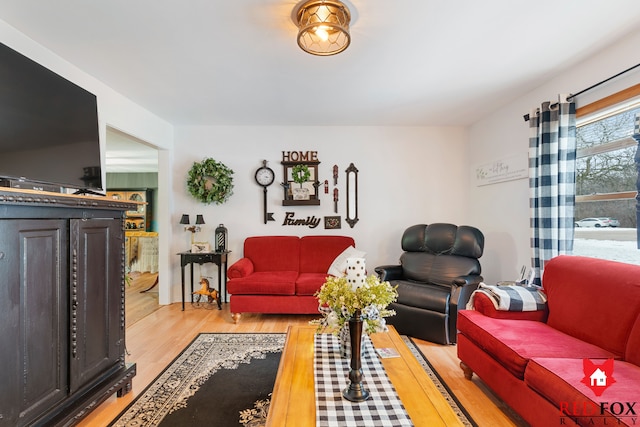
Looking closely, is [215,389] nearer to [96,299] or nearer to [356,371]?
[96,299]

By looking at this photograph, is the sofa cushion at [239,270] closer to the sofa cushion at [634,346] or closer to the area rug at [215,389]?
the area rug at [215,389]

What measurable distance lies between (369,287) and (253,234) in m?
3.00

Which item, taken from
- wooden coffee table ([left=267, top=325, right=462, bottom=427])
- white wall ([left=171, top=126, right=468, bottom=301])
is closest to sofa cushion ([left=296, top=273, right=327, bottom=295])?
white wall ([left=171, top=126, right=468, bottom=301])

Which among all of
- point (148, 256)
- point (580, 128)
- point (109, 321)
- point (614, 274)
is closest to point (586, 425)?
point (614, 274)

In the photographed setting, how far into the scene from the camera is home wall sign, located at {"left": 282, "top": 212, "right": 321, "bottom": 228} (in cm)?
413

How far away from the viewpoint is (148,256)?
243 inches

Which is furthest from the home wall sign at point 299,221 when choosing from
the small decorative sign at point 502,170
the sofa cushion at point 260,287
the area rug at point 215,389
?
the small decorative sign at point 502,170

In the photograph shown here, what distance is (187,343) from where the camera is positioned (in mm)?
2803

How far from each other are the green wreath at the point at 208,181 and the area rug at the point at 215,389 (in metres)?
1.82

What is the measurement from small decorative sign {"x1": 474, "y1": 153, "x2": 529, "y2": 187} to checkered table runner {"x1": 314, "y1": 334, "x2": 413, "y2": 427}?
8.45 ft

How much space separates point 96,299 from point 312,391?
4.63 ft

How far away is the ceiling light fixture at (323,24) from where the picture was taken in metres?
1.66

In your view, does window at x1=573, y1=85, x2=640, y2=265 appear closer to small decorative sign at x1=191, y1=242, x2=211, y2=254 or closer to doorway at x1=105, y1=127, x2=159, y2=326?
small decorative sign at x1=191, y1=242, x2=211, y2=254

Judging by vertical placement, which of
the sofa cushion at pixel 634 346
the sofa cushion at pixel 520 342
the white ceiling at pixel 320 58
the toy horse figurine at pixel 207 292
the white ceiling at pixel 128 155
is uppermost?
the white ceiling at pixel 320 58
